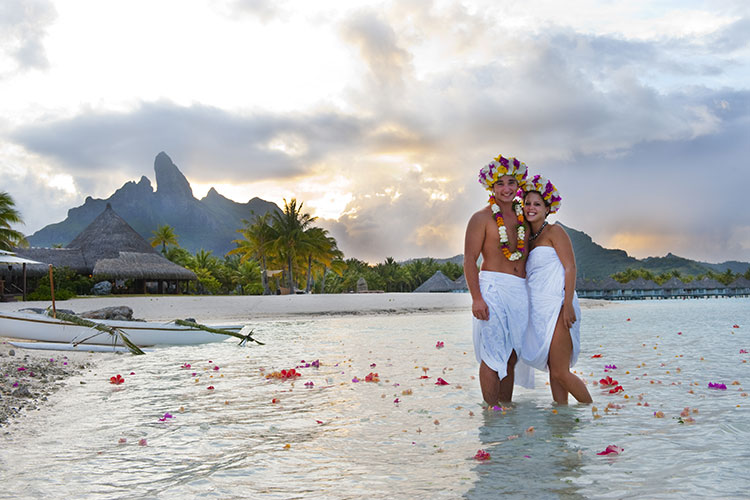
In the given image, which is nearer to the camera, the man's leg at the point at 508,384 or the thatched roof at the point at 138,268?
the man's leg at the point at 508,384

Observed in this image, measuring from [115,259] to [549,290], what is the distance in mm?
37078

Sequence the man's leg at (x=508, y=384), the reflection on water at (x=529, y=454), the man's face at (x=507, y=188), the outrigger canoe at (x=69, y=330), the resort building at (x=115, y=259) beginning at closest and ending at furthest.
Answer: the reflection on water at (x=529, y=454), the man's face at (x=507, y=188), the man's leg at (x=508, y=384), the outrigger canoe at (x=69, y=330), the resort building at (x=115, y=259)

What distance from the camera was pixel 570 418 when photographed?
4820mm

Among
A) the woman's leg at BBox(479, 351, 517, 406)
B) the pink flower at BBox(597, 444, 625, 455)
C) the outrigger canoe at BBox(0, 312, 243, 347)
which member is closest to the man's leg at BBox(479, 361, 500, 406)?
the woman's leg at BBox(479, 351, 517, 406)

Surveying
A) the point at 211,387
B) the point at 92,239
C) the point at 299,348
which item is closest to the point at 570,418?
the point at 211,387

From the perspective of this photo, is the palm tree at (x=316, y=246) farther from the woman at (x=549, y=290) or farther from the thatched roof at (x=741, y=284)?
the thatched roof at (x=741, y=284)

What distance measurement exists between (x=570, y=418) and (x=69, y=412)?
468cm

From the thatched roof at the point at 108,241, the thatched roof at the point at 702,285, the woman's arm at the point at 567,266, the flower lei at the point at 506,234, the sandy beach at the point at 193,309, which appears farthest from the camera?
the thatched roof at the point at 702,285

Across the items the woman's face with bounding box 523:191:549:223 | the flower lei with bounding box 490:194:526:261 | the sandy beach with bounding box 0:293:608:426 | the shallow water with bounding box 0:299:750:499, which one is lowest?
the shallow water with bounding box 0:299:750:499

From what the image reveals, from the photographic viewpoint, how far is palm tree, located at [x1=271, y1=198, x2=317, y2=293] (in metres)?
41.4

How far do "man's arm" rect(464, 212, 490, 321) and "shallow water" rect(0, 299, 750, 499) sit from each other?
0.95m

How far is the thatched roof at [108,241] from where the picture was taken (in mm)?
39594

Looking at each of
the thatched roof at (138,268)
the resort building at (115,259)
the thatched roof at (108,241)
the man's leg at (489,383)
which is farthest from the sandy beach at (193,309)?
the thatched roof at (108,241)

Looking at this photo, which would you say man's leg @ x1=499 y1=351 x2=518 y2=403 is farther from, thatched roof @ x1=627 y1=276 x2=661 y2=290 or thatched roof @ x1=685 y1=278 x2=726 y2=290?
thatched roof @ x1=685 y1=278 x2=726 y2=290
